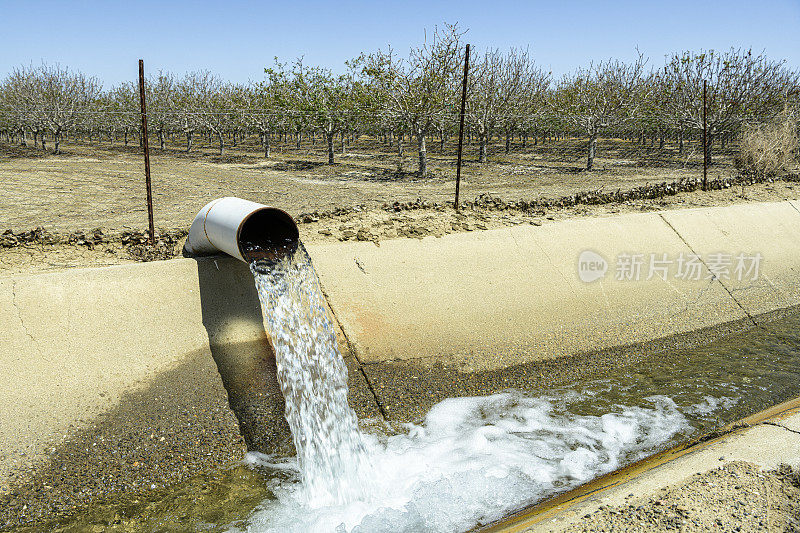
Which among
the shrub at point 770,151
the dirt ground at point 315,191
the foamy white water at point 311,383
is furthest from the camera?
the shrub at point 770,151

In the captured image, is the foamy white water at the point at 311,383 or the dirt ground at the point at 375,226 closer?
the foamy white water at the point at 311,383

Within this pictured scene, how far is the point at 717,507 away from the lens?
10.1 feet

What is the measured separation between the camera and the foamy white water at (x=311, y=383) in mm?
4332

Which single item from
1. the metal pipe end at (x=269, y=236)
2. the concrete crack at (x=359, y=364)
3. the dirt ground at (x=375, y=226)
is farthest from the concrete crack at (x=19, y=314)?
the concrete crack at (x=359, y=364)

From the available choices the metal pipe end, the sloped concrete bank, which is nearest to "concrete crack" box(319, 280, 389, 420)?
the sloped concrete bank

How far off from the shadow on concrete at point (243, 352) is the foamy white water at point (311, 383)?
0.19 metres

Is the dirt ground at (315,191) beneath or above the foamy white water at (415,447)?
above

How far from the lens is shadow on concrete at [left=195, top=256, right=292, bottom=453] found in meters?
4.79

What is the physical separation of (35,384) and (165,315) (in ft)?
4.07

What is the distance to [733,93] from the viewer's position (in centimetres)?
2425

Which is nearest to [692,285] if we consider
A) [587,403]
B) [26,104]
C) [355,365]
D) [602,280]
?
[602,280]

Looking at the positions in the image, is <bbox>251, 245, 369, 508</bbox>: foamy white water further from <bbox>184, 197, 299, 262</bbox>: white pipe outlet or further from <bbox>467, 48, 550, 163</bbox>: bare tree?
<bbox>467, 48, 550, 163</bbox>: bare tree

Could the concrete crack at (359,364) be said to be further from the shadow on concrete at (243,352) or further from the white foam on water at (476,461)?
the shadow on concrete at (243,352)

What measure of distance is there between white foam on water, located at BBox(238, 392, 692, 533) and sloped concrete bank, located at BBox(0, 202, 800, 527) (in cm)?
39
